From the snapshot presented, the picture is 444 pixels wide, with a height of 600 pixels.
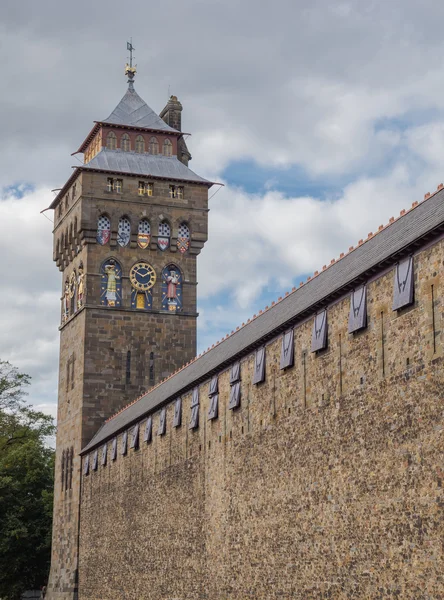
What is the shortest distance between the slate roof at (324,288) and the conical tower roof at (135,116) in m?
20.7

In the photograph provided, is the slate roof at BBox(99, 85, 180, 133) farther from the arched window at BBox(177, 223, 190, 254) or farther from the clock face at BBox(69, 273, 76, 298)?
the clock face at BBox(69, 273, 76, 298)

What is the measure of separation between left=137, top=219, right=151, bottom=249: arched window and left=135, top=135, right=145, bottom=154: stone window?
4417 mm

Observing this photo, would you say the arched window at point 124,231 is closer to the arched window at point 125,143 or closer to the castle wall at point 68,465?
the castle wall at point 68,465

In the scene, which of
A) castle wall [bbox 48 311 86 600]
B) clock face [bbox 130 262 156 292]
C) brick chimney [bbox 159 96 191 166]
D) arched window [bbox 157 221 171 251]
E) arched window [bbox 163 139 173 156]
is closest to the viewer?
castle wall [bbox 48 311 86 600]

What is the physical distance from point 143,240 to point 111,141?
6.10 meters

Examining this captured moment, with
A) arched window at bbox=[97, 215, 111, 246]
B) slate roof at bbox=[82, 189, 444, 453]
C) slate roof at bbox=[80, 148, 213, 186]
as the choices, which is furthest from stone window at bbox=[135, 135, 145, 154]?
slate roof at bbox=[82, 189, 444, 453]

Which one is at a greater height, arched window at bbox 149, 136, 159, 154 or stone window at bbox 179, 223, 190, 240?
arched window at bbox 149, 136, 159, 154

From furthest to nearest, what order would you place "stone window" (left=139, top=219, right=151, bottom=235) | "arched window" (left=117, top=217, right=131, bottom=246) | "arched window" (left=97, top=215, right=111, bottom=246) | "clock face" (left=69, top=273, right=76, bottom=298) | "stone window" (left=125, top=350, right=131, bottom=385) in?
"clock face" (left=69, top=273, right=76, bottom=298)
"stone window" (left=139, top=219, right=151, bottom=235)
"arched window" (left=117, top=217, right=131, bottom=246)
"arched window" (left=97, top=215, right=111, bottom=246)
"stone window" (left=125, top=350, right=131, bottom=385)

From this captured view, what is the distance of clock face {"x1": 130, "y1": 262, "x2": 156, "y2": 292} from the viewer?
5431cm

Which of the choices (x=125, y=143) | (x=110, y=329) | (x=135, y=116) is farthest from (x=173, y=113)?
(x=110, y=329)

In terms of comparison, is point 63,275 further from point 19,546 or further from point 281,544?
point 281,544

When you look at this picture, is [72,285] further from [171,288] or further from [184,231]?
[184,231]

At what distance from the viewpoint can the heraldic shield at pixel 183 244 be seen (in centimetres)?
5541

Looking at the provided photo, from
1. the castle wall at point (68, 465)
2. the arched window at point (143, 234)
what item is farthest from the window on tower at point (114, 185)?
the castle wall at point (68, 465)
